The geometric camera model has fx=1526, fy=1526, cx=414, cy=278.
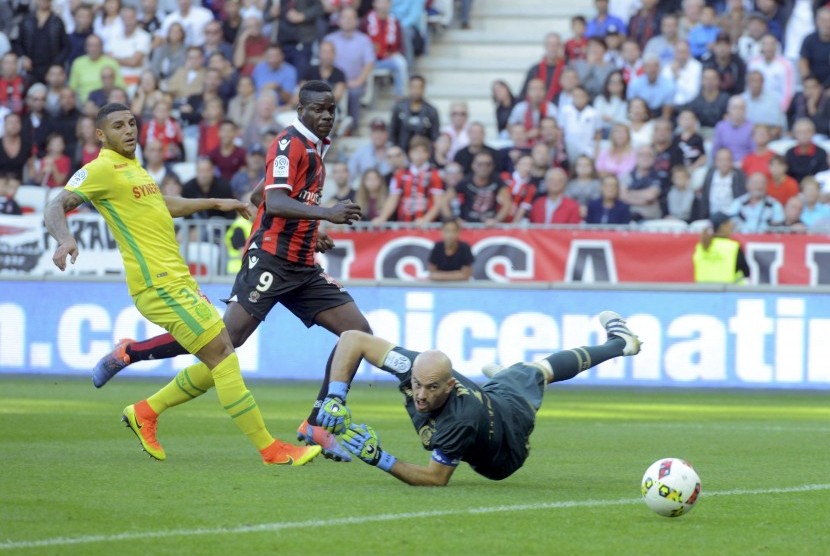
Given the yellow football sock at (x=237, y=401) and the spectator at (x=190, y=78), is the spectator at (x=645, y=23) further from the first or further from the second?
the yellow football sock at (x=237, y=401)

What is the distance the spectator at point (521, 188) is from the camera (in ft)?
67.3

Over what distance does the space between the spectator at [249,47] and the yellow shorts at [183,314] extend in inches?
620

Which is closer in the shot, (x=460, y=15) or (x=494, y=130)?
(x=494, y=130)

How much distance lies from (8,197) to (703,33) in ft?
34.6

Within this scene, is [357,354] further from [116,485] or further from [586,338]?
[586,338]

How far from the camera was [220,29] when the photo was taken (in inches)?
997

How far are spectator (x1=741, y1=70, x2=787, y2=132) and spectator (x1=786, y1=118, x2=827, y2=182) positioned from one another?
1026 millimetres

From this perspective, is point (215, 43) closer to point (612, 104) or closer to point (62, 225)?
point (612, 104)

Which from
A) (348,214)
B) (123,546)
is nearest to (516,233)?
(348,214)

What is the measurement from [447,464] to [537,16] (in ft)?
60.4

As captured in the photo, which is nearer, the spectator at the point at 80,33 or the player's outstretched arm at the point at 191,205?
the player's outstretched arm at the point at 191,205

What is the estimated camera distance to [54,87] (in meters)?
24.9

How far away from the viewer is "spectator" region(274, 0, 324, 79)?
2484cm

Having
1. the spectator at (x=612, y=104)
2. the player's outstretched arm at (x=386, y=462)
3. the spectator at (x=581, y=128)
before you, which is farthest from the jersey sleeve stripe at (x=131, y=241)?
the spectator at (x=612, y=104)
